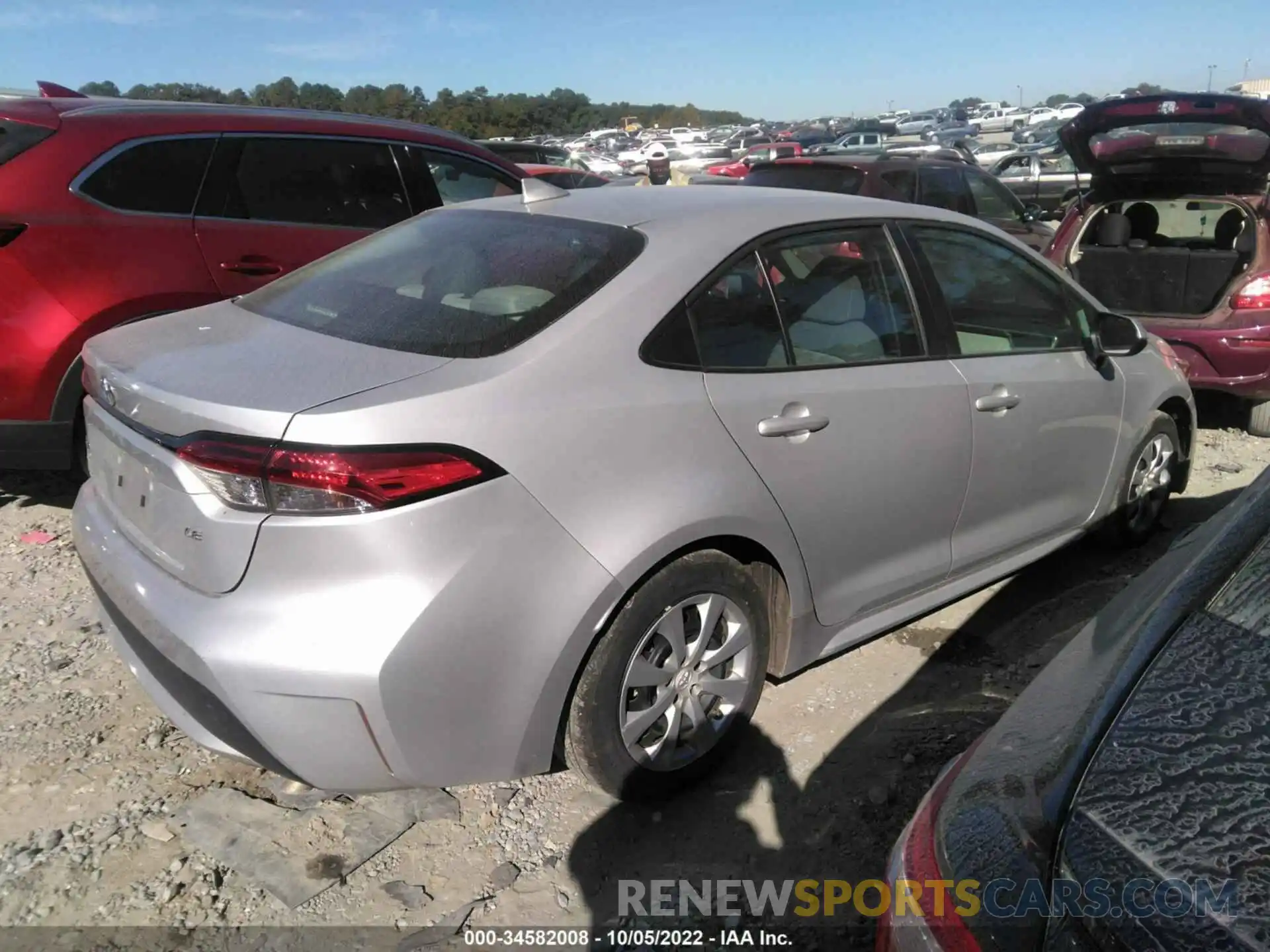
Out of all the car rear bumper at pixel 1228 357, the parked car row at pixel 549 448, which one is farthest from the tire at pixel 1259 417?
the parked car row at pixel 549 448

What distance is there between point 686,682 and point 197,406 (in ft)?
4.48

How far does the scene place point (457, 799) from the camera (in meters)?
2.73

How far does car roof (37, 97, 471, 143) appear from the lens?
4301mm

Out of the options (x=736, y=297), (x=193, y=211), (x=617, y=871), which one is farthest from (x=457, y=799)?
(x=193, y=211)

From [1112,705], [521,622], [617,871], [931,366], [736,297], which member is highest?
[736,297]

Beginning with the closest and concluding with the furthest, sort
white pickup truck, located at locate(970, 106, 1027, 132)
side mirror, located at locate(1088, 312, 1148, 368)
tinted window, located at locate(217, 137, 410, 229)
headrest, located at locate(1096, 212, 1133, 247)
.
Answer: side mirror, located at locate(1088, 312, 1148, 368), tinted window, located at locate(217, 137, 410, 229), headrest, located at locate(1096, 212, 1133, 247), white pickup truck, located at locate(970, 106, 1027, 132)

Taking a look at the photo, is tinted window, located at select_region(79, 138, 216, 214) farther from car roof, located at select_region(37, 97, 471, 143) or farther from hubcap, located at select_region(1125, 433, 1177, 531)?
hubcap, located at select_region(1125, 433, 1177, 531)

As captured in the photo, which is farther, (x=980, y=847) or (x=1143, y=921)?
(x=980, y=847)

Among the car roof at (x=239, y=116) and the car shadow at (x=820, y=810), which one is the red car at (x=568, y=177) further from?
the car shadow at (x=820, y=810)

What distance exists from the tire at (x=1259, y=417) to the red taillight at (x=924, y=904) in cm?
554

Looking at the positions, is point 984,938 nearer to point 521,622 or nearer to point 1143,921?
point 1143,921

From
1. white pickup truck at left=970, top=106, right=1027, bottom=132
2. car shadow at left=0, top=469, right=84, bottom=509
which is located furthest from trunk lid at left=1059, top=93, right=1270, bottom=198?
white pickup truck at left=970, top=106, right=1027, bottom=132

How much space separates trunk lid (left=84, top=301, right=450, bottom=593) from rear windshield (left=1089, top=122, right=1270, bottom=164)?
5.34m

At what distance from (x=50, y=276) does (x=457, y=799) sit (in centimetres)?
270
